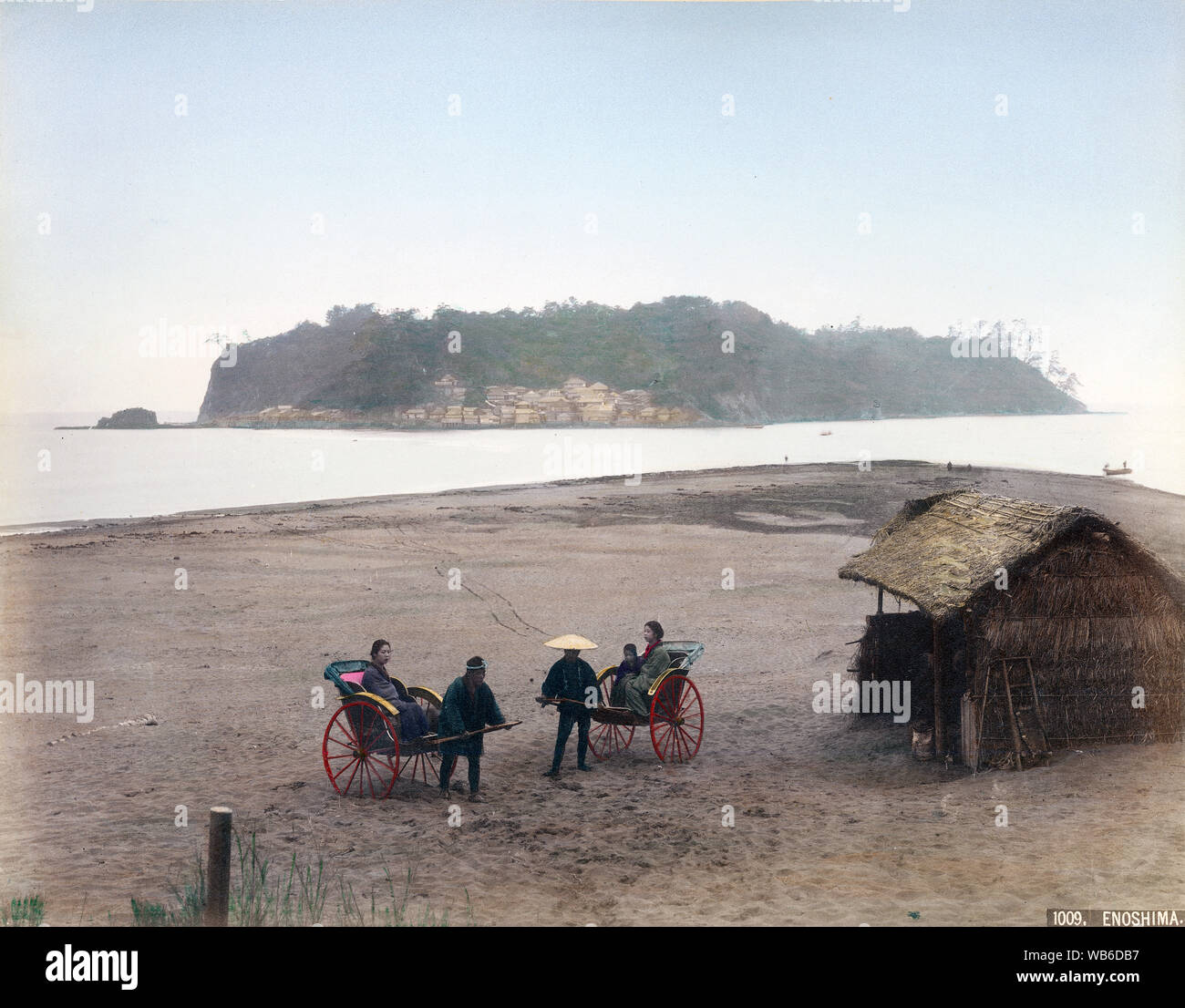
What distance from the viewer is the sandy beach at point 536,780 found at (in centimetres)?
740

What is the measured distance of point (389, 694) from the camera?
9664 millimetres

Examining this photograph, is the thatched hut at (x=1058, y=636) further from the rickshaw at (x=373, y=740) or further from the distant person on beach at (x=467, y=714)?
the rickshaw at (x=373, y=740)

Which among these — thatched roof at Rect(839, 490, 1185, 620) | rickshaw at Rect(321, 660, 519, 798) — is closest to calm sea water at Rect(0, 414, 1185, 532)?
rickshaw at Rect(321, 660, 519, 798)

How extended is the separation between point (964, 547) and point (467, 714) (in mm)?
5873

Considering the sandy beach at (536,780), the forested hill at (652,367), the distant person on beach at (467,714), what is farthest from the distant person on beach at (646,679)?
the forested hill at (652,367)

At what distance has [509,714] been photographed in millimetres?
12969

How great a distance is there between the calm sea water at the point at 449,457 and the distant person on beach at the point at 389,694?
159 inches

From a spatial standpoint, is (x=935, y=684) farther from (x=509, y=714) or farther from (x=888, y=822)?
(x=509, y=714)

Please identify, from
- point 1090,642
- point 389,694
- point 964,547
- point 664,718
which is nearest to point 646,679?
point 664,718

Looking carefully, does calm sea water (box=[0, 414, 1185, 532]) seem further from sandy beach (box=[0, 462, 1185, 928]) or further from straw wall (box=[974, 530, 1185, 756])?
straw wall (box=[974, 530, 1185, 756])

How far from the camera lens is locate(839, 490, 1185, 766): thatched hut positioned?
9641mm
